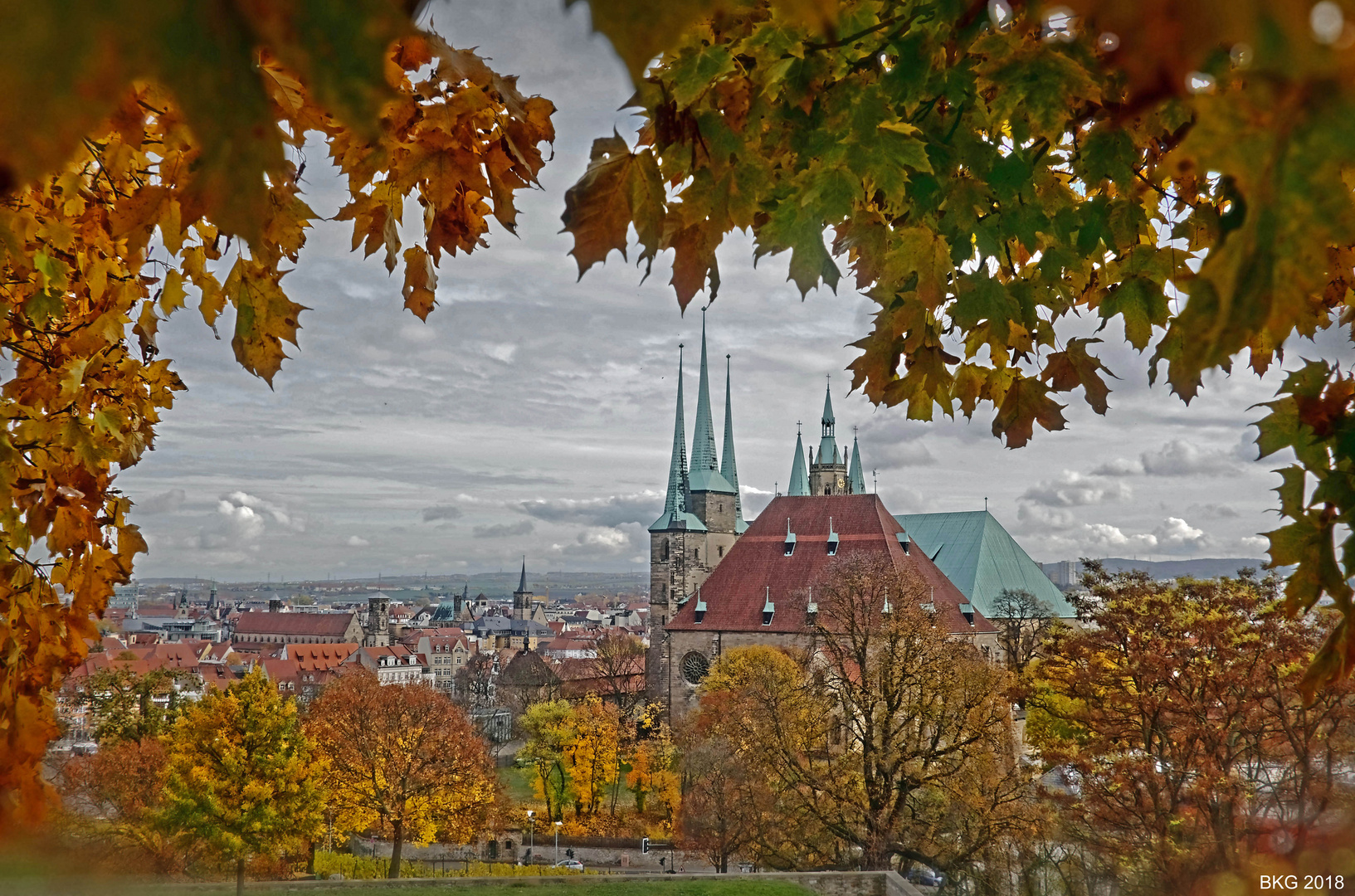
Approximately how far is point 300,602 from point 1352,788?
19146cm

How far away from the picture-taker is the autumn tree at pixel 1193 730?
977 centimetres

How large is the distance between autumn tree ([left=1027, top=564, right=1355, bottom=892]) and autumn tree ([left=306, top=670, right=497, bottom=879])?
16402 millimetres

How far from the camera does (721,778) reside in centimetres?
2255

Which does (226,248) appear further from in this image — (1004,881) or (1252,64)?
(1004,881)

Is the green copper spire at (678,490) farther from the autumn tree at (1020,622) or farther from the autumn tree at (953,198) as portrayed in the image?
the autumn tree at (953,198)

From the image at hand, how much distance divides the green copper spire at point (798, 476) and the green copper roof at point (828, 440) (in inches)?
63.1

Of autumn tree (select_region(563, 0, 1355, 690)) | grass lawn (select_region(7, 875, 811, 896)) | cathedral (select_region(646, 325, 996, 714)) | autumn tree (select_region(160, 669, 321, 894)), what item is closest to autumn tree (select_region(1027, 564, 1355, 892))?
grass lawn (select_region(7, 875, 811, 896))

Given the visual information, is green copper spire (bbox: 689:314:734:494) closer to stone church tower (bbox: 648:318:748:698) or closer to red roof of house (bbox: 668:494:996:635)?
stone church tower (bbox: 648:318:748:698)

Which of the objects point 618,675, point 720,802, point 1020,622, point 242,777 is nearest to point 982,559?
point 1020,622

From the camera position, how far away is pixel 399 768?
2447cm

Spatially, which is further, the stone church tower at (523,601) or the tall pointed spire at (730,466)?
the stone church tower at (523,601)

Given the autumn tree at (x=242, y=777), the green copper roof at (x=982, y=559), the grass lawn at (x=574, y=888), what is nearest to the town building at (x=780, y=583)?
the green copper roof at (x=982, y=559)

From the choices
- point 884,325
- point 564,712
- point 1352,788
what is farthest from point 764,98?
point 564,712

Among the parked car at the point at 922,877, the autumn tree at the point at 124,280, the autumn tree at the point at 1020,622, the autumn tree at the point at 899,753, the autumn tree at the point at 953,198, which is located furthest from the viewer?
the autumn tree at the point at 1020,622
